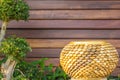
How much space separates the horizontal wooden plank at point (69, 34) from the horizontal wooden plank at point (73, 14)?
0.61 ft

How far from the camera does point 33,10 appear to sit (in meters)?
5.20

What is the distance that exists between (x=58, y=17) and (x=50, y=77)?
0.82m

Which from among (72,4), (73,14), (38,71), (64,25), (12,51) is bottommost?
(38,71)

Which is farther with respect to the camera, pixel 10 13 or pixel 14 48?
pixel 10 13

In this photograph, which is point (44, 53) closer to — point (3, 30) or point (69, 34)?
point (69, 34)

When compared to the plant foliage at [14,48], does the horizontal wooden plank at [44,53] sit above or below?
below

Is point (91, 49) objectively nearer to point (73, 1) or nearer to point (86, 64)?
point (86, 64)

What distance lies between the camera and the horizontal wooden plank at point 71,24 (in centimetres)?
510

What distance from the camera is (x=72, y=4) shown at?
16.9ft

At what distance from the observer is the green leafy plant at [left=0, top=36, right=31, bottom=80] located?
451 centimetres

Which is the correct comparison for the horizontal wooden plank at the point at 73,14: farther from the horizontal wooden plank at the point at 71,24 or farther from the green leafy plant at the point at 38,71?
the green leafy plant at the point at 38,71

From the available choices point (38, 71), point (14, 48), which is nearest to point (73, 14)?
point (38, 71)

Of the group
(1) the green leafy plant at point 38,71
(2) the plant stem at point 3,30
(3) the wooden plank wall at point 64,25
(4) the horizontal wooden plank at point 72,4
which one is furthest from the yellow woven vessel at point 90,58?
(4) the horizontal wooden plank at point 72,4

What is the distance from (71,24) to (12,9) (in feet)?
2.94
